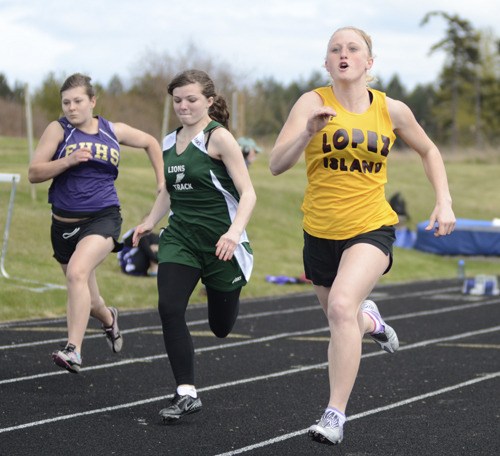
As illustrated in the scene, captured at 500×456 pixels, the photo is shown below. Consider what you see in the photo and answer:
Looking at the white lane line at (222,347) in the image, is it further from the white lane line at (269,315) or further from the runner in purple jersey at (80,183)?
the runner in purple jersey at (80,183)

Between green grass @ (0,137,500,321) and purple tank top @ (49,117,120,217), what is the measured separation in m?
4.34

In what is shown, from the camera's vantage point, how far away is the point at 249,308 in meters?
13.6

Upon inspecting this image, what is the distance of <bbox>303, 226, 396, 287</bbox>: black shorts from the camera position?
552cm

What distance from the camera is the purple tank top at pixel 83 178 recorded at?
7.57 metres

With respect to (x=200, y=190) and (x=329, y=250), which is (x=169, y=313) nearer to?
(x=200, y=190)

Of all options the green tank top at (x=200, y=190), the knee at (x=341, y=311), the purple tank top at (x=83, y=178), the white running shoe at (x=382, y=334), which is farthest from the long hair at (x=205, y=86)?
the knee at (x=341, y=311)

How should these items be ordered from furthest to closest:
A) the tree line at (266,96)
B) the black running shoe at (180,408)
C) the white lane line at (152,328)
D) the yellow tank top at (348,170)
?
1. the tree line at (266,96)
2. the white lane line at (152,328)
3. the black running shoe at (180,408)
4. the yellow tank top at (348,170)

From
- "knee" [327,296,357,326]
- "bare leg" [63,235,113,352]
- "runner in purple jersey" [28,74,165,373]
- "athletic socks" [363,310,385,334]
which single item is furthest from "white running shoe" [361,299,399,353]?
"bare leg" [63,235,113,352]

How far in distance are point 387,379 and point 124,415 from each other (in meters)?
2.38

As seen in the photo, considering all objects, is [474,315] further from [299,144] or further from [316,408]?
[299,144]

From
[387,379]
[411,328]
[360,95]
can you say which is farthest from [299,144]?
[411,328]

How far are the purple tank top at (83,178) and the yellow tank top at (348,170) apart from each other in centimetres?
240

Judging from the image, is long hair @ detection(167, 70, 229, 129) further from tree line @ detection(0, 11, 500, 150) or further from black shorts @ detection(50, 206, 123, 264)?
tree line @ detection(0, 11, 500, 150)

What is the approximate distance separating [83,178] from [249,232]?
14310 mm
